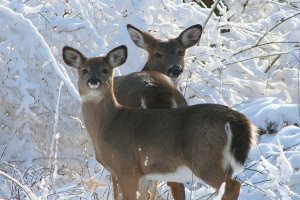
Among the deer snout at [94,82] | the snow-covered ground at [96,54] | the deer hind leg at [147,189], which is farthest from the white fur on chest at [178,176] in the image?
the snow-covered ground at [96,54]

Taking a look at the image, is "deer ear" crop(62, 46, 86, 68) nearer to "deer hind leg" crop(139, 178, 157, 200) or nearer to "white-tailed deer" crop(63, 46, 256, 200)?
"white-tailed deer" crop(63, 46, 256, 200)

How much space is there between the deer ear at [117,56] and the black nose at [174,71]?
1.15 meters

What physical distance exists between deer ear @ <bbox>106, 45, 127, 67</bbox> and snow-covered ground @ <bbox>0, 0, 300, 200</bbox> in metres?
0.75

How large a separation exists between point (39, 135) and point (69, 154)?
372mm

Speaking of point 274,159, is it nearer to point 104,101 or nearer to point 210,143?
point 104,101

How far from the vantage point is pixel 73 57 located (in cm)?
668

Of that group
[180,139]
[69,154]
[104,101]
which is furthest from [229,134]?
[69,154]

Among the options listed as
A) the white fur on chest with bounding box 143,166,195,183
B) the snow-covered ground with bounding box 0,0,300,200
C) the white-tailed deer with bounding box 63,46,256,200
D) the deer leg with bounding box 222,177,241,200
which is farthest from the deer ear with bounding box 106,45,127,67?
the deer leg with bounding box 222,177,241,200

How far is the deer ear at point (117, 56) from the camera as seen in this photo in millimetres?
6637

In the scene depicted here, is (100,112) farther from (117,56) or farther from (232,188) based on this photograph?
(232,188)

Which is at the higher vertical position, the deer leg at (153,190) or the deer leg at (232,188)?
the deer leg at (232,188)

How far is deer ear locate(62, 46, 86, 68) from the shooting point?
6578 mm

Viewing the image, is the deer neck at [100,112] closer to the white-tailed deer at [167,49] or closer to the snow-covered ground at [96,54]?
the snow-covered ground at [96,54]

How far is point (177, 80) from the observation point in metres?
7.86
